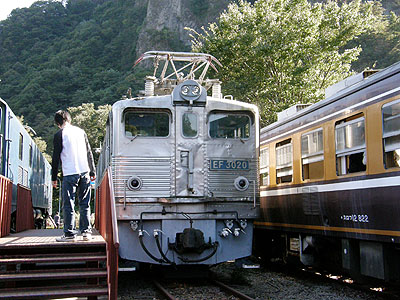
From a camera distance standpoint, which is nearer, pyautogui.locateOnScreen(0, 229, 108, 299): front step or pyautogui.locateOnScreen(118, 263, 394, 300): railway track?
pyautogui.locateOnScreen(0, 229, 108, 299): front step

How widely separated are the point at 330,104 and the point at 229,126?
1958 mm

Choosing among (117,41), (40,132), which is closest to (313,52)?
(40,132)

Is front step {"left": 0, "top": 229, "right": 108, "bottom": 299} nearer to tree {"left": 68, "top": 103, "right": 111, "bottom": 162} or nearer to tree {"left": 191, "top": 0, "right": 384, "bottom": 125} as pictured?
tree {"left": 191, "top": 0, "right": 384, "bottom": 125}

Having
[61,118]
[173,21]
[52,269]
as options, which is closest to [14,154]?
[61,118]

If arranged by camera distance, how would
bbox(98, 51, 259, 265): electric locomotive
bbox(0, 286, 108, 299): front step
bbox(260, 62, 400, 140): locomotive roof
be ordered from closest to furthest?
bbox(0, 286, 108, 299): front step, bbox(260, 62, 400, 140): locomotive roof, bbox(98, 51, 259, 265): electric locomotive

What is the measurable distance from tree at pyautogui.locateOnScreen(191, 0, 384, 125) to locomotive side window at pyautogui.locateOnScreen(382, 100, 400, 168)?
37.5ft

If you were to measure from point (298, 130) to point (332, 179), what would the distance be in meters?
1.90

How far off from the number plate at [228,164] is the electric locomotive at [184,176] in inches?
0.7

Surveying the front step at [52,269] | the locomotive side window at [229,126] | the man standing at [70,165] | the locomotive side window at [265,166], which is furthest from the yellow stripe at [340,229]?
the man standing at [70,165]

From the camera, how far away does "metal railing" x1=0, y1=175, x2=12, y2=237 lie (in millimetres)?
7453

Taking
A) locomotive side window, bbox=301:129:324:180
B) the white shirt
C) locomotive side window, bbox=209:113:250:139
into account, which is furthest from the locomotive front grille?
locomotive side window, bbox=301:129:324:180

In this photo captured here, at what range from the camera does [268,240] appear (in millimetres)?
13188

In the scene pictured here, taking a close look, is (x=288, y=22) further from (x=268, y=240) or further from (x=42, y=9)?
(x=42, y=9)

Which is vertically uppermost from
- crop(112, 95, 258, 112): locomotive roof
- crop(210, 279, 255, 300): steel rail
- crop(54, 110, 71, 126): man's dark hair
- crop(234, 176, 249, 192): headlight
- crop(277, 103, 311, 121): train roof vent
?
crop(277, 103, 311, 121): train roof vent
